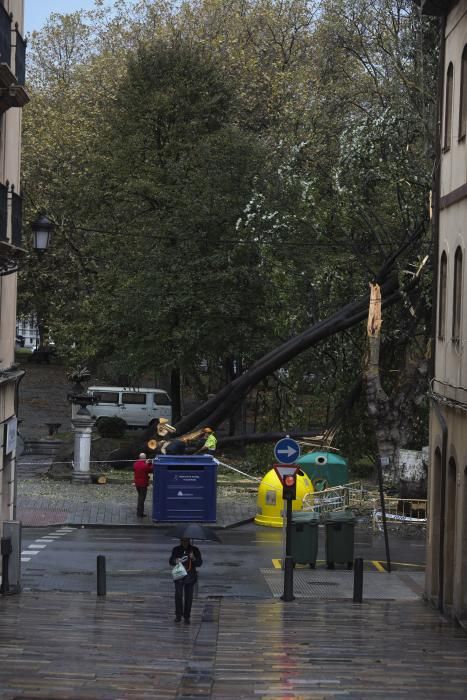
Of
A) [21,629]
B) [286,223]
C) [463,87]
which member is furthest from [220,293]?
[21,629]

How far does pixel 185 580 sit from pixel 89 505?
15708 mm

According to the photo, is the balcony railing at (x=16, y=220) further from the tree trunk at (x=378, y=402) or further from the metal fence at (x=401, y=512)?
the tree trunk at (x=378, y=402)

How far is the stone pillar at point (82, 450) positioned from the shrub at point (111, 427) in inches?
505

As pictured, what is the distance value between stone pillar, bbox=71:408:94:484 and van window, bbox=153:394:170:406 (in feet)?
56.9

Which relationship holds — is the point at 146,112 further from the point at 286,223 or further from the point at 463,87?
the point at 463,87

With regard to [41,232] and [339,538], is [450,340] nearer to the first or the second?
[339,538]

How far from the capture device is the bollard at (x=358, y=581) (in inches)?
768

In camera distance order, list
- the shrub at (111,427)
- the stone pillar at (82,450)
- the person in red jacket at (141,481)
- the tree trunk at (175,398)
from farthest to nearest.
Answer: the shrub at (111,427)
the tree trunk at (175,398)
the stone pillar at (82,450)
the person in red jacket at (141,481)

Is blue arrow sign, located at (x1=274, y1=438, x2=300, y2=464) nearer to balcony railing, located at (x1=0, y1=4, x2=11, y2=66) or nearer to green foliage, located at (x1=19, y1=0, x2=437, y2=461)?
balcony railing, located at (x1=0, y1=4, x2=11, y2=66)

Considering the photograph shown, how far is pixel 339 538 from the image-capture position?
935 inches

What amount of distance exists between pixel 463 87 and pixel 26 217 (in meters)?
37.4

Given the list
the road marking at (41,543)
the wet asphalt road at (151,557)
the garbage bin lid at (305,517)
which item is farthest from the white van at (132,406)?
the garbage bin lid at (305,517)

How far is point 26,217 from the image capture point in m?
54.5

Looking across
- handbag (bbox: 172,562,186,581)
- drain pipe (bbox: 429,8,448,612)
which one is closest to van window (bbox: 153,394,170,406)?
drain pipe (bbox: 429,8,448,612)
